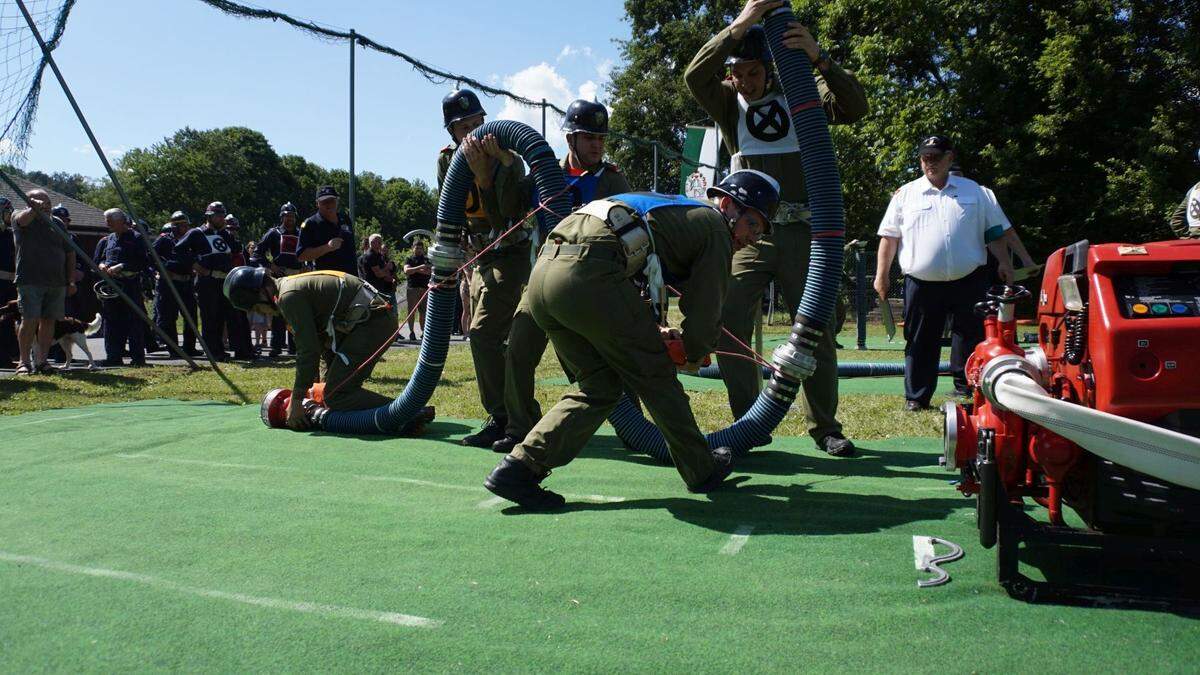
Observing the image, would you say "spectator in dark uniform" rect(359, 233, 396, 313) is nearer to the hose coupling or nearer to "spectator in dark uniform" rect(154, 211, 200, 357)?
"spectator in dark uniform" rect(154, 211, 200, 357)

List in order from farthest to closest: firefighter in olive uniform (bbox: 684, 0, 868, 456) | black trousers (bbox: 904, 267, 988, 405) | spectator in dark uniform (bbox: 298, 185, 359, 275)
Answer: spectator in dark uniform (bbox: 298, 185, 359, 275)
black trousers (bbox: 904, 267, 988, 405)
firefighter in olive uniform (bbox: 684, 0, 868, 456)

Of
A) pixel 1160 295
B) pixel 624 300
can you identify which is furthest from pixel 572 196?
pixel 1160 295

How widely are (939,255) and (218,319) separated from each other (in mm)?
9966

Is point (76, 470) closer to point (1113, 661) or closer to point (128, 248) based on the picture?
point (1113, 661)

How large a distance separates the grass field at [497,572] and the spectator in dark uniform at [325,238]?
13.0 ft

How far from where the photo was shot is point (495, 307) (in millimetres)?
5848

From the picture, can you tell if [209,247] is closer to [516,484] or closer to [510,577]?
[516,484]

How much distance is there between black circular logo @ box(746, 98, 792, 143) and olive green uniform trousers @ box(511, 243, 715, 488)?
186 centimetres

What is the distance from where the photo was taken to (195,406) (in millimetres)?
7812

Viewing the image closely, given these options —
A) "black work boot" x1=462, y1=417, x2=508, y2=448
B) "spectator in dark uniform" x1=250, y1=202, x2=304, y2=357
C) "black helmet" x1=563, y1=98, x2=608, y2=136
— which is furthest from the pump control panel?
"spectator in dark uniform" x1=250, y1=202, x2=304, y2=357

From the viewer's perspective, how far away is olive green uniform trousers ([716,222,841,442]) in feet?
17.3

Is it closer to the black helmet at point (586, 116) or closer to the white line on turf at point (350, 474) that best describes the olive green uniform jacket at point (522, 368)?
the white line on turf at point (350, 474)

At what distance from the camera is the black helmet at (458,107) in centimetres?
614

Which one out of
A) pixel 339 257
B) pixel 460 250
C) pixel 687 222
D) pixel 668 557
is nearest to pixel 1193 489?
pixel 668 557
